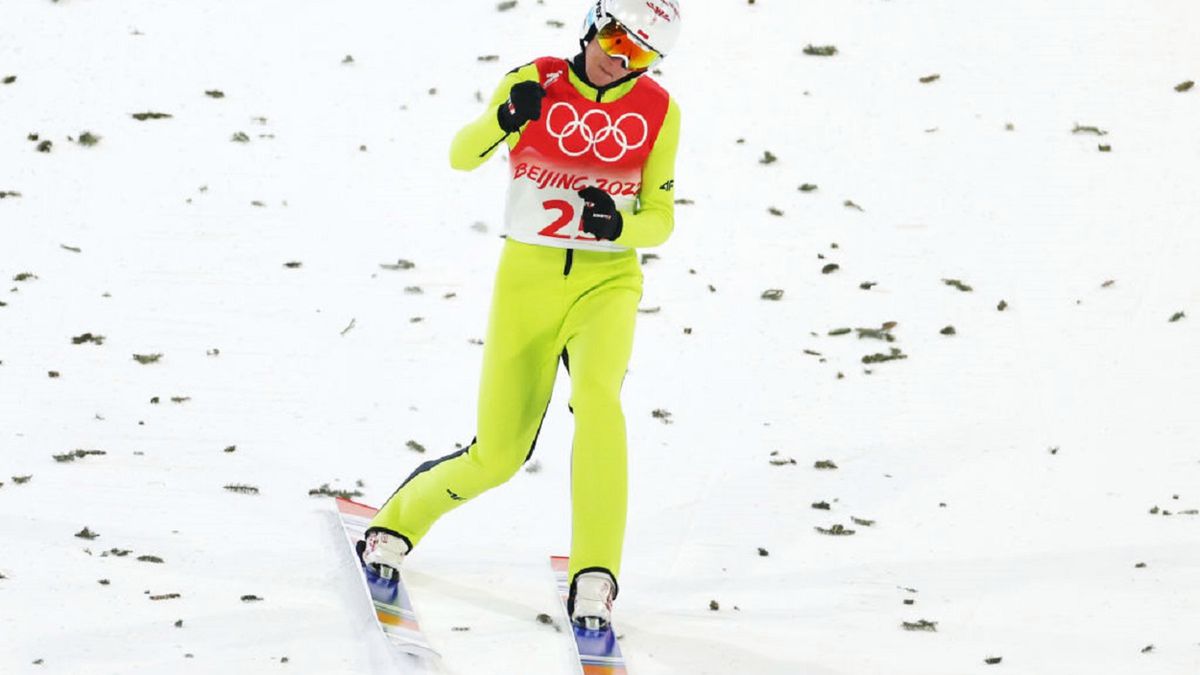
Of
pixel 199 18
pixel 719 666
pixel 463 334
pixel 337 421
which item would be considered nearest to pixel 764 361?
pixel 463 334

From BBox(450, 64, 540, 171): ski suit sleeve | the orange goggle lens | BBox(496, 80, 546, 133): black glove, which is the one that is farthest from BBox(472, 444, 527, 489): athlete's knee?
the orange goggle lens

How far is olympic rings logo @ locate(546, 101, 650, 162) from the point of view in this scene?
545 centimetres

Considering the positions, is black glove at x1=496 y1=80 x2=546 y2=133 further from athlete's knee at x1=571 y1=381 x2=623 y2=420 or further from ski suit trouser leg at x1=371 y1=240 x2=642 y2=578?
athlete's knee at x1=571 y1=381 x2=623 y2=420

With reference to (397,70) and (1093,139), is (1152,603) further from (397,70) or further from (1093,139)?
(397,70)

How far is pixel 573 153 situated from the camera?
5.47 meters

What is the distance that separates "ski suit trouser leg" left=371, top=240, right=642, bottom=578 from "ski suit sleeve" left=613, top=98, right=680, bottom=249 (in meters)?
0.19

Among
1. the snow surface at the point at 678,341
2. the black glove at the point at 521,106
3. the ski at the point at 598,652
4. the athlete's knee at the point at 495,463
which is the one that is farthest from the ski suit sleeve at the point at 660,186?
the snow surface at the point at 678,341

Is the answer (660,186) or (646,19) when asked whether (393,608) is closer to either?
(660,186)

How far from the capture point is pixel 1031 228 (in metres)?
9.52

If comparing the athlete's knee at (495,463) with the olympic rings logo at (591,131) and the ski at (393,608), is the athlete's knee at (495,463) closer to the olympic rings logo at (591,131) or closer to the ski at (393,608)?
the ski at (393,608)

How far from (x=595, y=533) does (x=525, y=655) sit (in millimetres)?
493

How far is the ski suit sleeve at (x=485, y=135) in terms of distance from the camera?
541 centimetres

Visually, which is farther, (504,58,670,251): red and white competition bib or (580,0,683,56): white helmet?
(504,58,670,251): red and white competition bib

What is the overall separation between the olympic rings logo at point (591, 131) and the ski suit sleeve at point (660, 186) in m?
0.12
